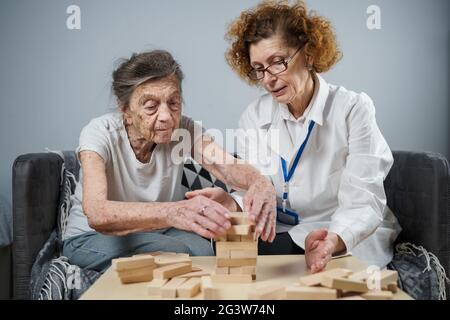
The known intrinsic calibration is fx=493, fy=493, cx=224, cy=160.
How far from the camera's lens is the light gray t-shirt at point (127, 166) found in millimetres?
1745

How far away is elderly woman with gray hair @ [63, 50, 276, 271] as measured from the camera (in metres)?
1.68

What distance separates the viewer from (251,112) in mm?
2039

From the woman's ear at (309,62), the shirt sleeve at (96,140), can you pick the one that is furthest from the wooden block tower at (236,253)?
the woman's ear at (309,62)

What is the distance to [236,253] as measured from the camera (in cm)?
123

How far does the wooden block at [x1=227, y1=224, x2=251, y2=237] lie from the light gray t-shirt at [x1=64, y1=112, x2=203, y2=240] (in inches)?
25.5

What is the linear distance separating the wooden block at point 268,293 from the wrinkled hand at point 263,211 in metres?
0.17

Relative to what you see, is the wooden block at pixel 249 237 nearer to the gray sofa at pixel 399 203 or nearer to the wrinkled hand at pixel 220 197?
the wrinkled hand at pixel 220 197

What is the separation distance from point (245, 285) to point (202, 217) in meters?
0.20

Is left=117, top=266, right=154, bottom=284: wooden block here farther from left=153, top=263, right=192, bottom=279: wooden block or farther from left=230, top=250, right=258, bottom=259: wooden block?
left=230, top=250, right=258, bottom=259: wooden block

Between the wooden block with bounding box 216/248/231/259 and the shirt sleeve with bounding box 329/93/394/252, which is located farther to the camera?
the shirt sleeve with bounding box 329/93/394/252

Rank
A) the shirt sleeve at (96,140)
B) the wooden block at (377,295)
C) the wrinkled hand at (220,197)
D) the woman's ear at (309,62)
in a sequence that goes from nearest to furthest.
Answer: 1. the wooden block at (377,295)
2. the wrinkled hand at (220,197)
3. the shirt sleeve at (96,140)
4. the woman's ear at (309,62)

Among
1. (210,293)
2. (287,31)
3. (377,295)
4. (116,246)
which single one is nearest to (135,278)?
(210,293)

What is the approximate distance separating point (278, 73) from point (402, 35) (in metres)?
0.74

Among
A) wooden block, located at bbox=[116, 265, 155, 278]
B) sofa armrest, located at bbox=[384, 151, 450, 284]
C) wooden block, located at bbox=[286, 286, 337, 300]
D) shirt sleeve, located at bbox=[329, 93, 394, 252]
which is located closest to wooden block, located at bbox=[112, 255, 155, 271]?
wooden block, located at bbox=[116, 265, 155, 278]
